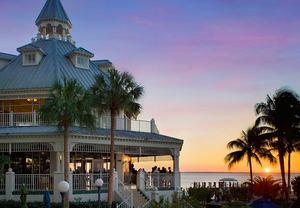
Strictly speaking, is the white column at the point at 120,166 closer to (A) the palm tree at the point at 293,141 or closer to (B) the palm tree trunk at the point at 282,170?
(B) the palm tree trunk at the point at 282,170

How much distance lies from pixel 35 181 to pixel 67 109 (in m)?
6.69

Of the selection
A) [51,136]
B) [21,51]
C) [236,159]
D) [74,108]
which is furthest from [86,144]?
[236,159]

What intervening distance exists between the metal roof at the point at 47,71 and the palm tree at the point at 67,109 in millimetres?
6733

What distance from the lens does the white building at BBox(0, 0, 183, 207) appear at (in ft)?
128

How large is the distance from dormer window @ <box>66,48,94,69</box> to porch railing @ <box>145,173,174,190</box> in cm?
1067

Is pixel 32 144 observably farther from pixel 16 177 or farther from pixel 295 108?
pixel 295 108

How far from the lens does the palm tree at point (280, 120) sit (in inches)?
1929

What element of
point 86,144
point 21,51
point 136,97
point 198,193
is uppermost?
point 21,51

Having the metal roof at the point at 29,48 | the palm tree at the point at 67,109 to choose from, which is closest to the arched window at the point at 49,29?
the metal roof at the point at 29,48

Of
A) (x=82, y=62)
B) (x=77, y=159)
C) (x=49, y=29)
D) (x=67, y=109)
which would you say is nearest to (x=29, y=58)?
(x=82, y=62)

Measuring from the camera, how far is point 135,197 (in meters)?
41.1

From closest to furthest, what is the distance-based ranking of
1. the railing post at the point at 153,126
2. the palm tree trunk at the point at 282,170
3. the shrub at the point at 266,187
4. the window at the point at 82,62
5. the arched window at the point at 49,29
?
the shrub at the point at 266,187
the palm tree trunk at the point at 282,170
the window at the point at 82,62
the railing post at the point at 153,126
the arched window at the point at 49,29

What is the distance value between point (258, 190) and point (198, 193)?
8385mm

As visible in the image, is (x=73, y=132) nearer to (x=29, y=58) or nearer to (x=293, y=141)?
(x=29, y=58)
